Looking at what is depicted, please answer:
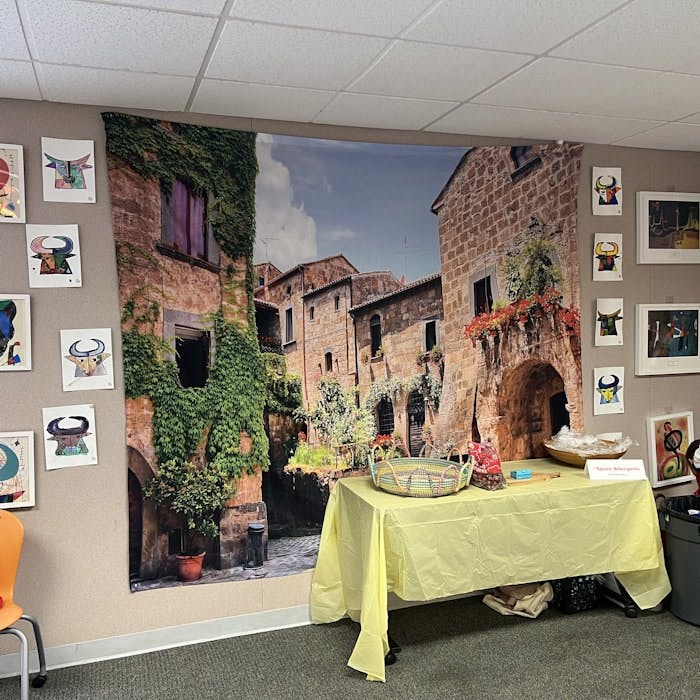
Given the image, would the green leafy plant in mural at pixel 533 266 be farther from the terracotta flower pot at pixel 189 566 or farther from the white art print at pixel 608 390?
the terracotta flower pot at pixel 189 566

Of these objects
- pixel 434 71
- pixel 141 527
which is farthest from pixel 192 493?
pixel 434 71

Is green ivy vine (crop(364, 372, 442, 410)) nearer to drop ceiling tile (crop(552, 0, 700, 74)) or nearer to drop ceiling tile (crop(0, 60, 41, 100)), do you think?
drop ceiling tile (crop(552, 0, 700, 74))

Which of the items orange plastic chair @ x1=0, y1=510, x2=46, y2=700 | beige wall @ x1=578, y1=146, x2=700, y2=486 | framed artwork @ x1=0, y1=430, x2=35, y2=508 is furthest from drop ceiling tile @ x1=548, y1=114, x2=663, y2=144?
Result: orange plastic chair @ x1=0, y1=510, x2=46, y2=700

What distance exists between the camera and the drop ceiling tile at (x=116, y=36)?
233 centimetres

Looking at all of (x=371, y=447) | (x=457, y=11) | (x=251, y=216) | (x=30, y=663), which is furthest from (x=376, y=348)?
(x=30, y=663)

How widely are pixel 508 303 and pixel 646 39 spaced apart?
5.62 ft

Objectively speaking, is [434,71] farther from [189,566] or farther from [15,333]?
[189,566]

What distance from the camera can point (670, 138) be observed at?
4.11 metres

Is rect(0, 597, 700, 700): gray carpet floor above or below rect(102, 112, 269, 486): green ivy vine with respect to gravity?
below

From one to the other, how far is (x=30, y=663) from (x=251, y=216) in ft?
7.59

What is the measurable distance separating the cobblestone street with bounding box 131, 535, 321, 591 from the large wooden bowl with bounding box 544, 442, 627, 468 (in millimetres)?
1394

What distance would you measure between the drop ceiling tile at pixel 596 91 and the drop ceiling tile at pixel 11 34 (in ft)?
6.19

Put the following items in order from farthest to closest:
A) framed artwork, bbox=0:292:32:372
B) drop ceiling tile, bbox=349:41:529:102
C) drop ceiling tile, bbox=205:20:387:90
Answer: framed artwork, bbox=0:292:32:372 < drop ceiling tile, bbox=349:41:529:102 < drop ceiling tile, bbox=205:20:387:90

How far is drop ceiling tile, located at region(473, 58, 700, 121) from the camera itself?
3.00m
